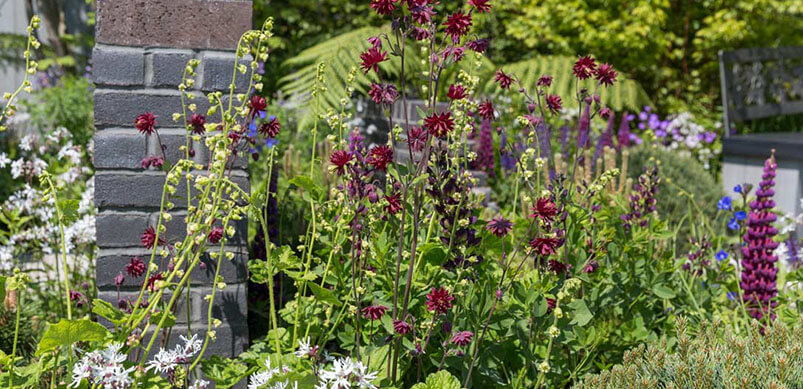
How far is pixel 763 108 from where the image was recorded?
23.4 ft

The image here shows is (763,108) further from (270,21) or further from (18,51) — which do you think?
(18,51)

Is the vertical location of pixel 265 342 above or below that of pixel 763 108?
below

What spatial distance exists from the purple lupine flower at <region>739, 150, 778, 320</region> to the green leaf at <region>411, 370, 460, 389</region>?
134 centimetres

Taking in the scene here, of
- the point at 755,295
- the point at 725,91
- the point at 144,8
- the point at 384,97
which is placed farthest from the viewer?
the point at 725,91

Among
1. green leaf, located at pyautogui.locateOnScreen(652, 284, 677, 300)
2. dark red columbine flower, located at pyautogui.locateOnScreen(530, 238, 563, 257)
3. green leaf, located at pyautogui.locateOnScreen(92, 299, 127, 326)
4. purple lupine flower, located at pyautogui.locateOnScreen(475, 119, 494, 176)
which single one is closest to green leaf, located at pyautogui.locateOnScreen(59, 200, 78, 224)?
green leaf, located at pyautogui.locateOnScreen(92, 299, 127, 326)

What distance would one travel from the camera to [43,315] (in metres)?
2.90

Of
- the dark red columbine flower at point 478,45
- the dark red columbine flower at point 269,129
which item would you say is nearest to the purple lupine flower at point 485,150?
the dark red columbine flower at point 269,129

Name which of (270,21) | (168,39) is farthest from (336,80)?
(270,21)

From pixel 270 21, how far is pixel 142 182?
66 centimetres

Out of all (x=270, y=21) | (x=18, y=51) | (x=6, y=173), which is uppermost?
(x=18, y=51)

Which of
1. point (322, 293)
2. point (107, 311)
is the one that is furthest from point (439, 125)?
point (107, 311)

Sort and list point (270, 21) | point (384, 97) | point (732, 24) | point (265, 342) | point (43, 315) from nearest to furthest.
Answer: point (384, 97) → point (270, 21) → point (265, 342) → point (43, 315) → point (732, 24)

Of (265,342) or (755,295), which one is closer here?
(265,342)

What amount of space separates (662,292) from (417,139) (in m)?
1.06
